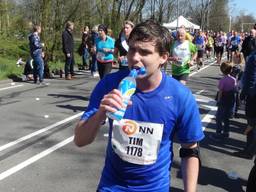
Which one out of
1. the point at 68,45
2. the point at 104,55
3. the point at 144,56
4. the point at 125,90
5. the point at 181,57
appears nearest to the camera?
the point at 125,90

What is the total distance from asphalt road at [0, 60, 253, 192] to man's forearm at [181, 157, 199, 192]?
2705mm

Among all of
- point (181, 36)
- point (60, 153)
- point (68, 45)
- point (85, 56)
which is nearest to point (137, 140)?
point (60, 153)

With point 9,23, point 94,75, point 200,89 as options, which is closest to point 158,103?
point 200,89

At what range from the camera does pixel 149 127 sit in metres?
2.36

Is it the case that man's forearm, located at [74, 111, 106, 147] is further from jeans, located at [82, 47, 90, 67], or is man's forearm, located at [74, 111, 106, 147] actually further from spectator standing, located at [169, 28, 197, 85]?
jeans, located at [82, 47, 90, 67]

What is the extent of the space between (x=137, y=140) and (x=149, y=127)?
0.11 metres

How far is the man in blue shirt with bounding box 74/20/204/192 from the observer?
7.58 feet

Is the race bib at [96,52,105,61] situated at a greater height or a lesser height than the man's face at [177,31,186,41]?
lesser

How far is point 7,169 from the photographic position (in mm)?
5598

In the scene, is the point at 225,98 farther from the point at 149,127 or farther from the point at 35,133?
the point at 149,127

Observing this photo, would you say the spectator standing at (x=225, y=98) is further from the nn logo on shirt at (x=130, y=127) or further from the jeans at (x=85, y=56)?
the jeans at (x=85, y=56)

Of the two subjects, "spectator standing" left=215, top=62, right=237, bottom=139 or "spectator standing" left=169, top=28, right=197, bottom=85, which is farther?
"spectator standing" left=169, top=28, right=197, bottom=85

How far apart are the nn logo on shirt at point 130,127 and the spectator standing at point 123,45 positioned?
19.0 ft

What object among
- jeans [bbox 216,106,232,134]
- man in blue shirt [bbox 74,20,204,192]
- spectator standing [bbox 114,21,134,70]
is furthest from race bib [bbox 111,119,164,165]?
spectator standing [bbox 114,21,134,70]
